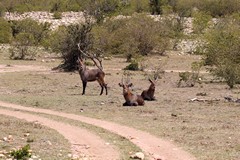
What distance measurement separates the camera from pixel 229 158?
41.7 feet

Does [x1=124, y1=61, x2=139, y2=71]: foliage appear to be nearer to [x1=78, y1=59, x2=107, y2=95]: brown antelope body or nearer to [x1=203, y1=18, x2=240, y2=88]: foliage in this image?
[x1=203, y1=18, x2=240, y2=88]: foliage

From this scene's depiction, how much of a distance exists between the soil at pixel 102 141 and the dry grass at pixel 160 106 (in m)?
0.42

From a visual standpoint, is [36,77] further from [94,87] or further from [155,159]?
[155,159]

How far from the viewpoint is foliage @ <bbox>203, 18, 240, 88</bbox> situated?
29.1 m

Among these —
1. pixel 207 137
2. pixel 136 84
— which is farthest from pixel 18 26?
pixel 207 137

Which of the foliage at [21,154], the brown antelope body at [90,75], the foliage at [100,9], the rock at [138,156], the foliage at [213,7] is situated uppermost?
the foliage at [213,7]

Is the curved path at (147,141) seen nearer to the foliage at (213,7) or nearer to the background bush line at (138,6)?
the background bush line at (138,6)

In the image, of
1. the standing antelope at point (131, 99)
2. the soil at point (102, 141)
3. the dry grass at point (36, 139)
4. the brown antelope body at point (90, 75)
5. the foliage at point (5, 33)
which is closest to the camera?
the dry grass at point (36, 139)

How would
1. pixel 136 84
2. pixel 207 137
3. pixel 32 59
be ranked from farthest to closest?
pixel 32 59 < pixel 136 84 < pixel 207 137

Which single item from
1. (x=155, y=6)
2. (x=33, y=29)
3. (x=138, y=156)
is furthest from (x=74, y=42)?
(x=155, y=6)

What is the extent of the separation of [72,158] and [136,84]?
1779cm

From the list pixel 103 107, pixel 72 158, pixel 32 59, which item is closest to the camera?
pixel 72 158

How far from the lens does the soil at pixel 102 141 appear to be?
42.3 ft

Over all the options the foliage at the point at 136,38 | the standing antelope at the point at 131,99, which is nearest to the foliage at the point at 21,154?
the standing antelope at the point at 131,99
